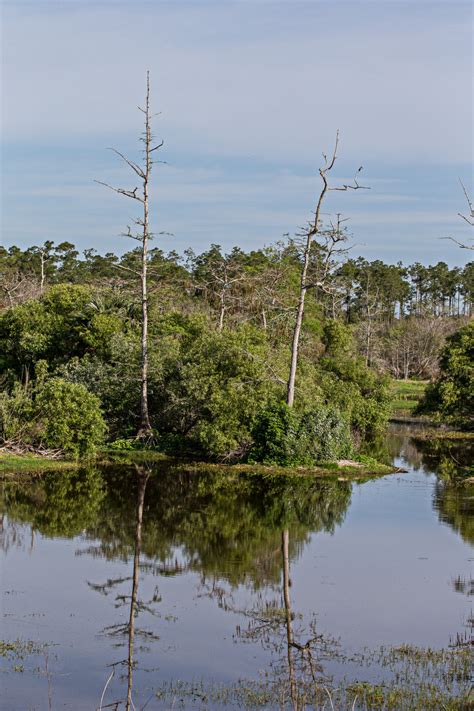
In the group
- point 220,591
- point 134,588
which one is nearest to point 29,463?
point 134,588

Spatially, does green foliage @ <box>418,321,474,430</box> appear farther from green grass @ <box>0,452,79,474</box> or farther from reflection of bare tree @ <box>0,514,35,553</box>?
reflection of bare tree @ <box>0,514,35,553</box>

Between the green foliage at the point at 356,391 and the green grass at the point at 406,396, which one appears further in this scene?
the green grass at the point at 406,396

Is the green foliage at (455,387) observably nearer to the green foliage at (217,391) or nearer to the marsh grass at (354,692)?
the green foliage at (217,391)

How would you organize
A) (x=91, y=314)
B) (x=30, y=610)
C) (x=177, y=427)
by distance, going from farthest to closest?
(x=91, y=314), (x=177, y=427), (x=30, y=610)

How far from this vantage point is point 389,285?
108 metres

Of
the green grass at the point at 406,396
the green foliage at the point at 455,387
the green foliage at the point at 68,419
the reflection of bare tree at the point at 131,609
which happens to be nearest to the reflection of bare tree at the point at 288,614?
the reflection of bare tree at the point at 131,609

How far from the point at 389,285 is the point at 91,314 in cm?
7407

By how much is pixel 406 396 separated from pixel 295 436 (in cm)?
3388

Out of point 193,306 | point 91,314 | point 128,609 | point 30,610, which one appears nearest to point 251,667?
point 128,609

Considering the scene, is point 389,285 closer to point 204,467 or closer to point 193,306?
point 193,306

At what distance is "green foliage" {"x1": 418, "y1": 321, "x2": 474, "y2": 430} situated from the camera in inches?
1729

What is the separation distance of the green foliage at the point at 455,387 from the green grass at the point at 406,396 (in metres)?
6.63

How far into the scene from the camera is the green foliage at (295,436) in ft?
98.9

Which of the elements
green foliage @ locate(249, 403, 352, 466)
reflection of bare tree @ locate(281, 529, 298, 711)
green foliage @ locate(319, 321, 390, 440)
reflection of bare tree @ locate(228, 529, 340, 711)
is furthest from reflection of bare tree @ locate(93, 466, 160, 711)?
green foliage @ locate(319, 321, 390, 440)
